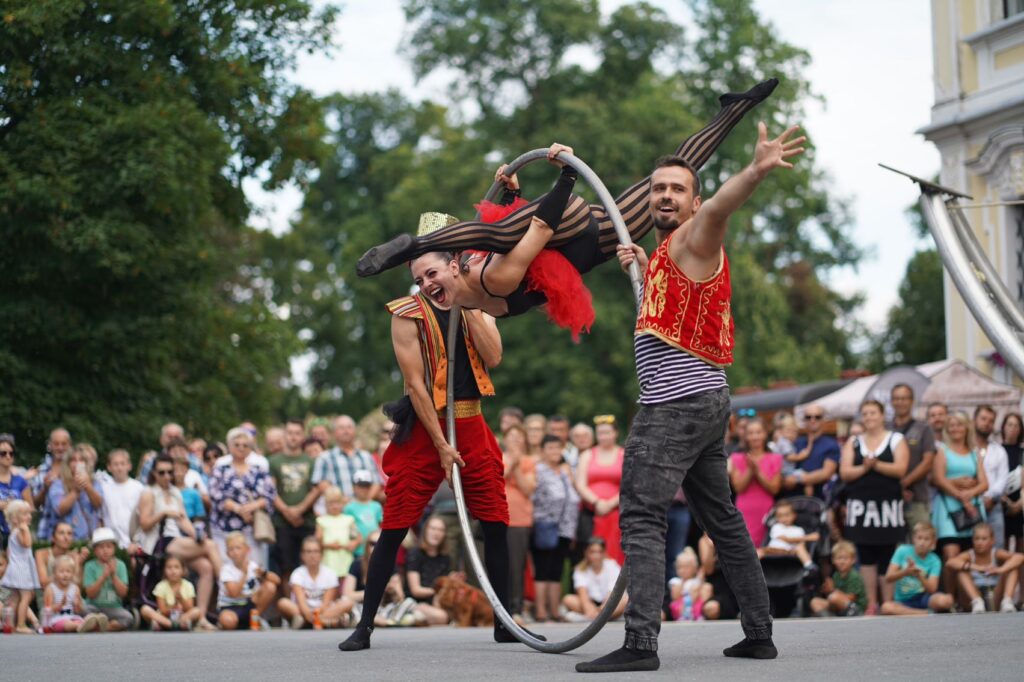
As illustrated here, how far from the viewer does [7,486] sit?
499 inches

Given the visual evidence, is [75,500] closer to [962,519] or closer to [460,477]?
[460,477]

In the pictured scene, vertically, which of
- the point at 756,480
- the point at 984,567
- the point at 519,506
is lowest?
the point at 984,567

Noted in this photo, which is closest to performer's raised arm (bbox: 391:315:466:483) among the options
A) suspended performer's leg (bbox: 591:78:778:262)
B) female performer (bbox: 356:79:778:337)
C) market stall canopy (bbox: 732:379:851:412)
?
female performer (bbox: 356:79:778:337)

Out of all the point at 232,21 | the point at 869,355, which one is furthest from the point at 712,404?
the point at 869,355

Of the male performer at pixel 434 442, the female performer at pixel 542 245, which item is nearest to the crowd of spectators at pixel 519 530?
the male performer at pixel 434 442

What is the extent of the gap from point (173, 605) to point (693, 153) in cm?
766

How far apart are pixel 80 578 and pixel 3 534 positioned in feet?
2.65

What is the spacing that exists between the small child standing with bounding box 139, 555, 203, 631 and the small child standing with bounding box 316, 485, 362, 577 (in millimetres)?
1249

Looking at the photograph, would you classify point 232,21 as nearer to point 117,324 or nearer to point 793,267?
point 117,324

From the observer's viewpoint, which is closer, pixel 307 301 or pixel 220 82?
pixel 220 82

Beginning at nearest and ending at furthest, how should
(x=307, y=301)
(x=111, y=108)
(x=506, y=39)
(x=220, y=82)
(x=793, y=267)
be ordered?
(x=111, y=108), (x=220, y=82), (x=506, y=39), (x=307, y=301), (x=793, y=267)

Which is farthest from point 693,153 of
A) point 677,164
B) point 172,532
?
point 172,532

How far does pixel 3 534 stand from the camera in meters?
12.4

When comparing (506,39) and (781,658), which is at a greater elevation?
(506,39)
